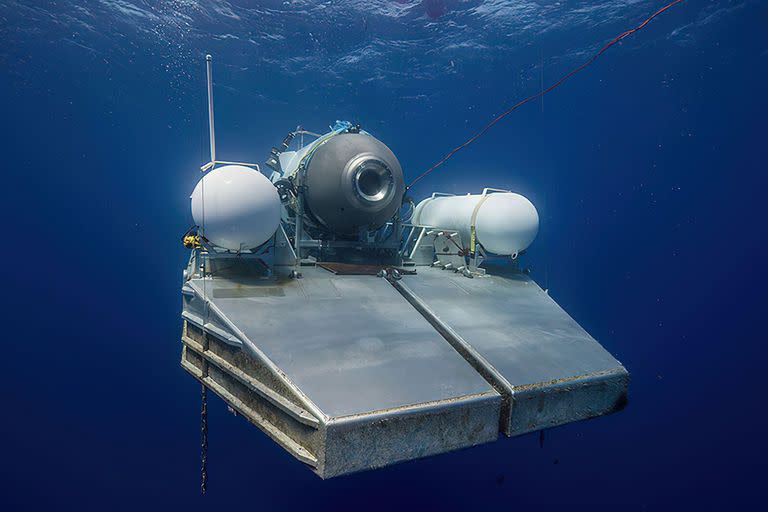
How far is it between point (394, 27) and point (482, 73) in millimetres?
7675

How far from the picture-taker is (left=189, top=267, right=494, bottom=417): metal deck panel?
284 cm

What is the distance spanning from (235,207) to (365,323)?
206cm

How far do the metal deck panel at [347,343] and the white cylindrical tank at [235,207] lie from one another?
0.55 metres

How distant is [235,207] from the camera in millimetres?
4398

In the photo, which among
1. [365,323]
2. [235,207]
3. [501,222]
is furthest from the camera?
[501,222]

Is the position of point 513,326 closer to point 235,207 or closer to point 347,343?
point 347,343

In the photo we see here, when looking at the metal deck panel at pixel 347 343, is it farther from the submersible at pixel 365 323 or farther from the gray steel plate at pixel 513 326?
the gray steel plate at pixel 513 326

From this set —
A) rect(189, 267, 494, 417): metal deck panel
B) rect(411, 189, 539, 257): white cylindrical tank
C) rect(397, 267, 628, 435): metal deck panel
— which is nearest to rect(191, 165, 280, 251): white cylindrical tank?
rect(189, 267, 494, 417): metal deck panel

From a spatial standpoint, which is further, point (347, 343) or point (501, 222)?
point (501, 222)

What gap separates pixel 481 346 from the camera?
384cm

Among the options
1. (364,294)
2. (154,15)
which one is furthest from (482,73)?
(364,294)

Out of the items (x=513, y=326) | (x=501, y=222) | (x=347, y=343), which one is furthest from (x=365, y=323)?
(x=501, y=222)

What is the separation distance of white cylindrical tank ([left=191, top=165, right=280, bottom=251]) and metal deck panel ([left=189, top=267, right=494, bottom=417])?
551 mm

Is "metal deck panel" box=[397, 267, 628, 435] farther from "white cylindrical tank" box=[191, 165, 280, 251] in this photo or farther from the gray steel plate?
"white cylindrical tank" box=[191, 165, 280, 251]
